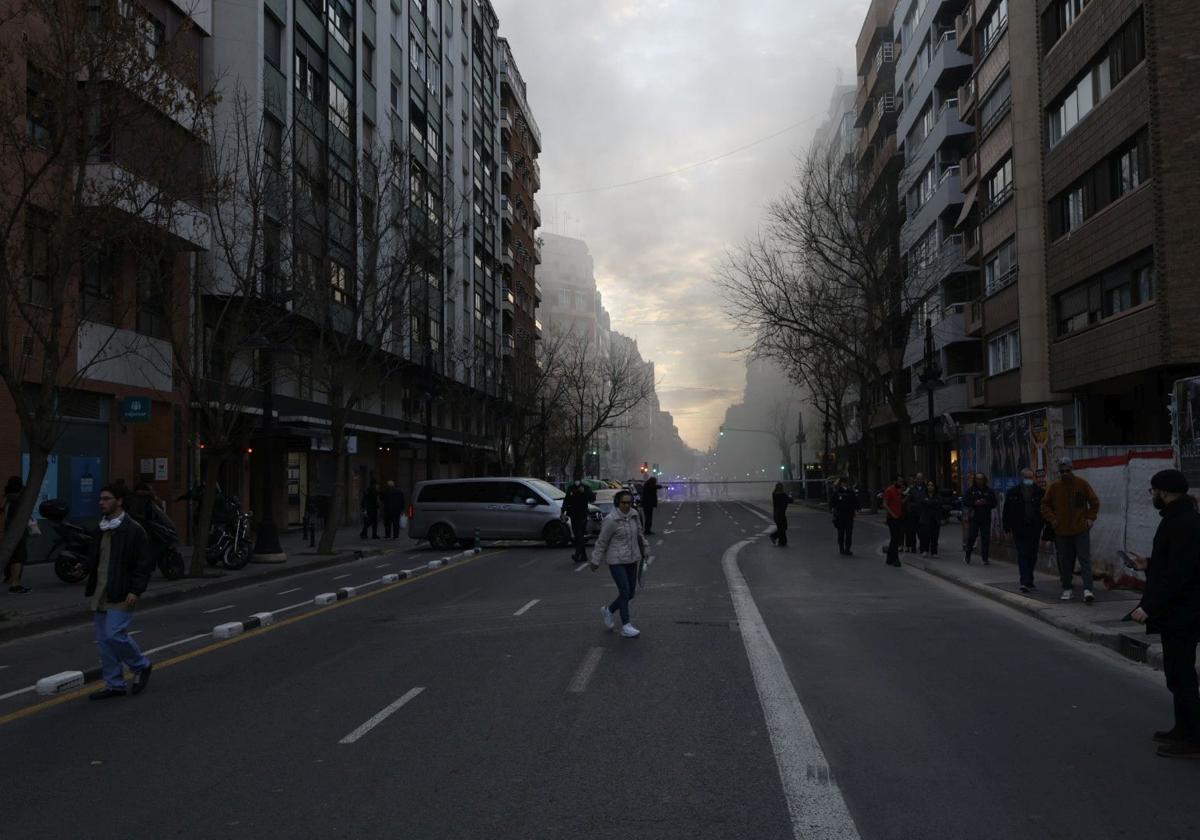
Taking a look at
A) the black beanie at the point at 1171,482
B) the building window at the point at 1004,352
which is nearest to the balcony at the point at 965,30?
the building window at the point at 1004,352

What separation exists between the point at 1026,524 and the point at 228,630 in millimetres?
10820

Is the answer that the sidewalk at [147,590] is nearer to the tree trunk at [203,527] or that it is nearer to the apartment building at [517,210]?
the tree trunk at [203,527]

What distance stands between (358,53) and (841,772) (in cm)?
3911

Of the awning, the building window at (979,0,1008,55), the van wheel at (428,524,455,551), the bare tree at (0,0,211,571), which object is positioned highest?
the building window at (979,0,1008,55)

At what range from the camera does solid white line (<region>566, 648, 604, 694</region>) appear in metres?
8.50


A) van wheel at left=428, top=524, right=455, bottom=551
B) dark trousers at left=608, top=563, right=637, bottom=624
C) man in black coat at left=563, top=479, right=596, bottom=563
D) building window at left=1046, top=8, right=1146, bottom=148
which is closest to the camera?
dark trousers at left=608, top=563, right=637, bottom=624

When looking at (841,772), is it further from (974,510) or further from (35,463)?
(974,510)

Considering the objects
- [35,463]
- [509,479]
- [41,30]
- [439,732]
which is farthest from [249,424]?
[439,732]

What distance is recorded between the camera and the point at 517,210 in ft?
246

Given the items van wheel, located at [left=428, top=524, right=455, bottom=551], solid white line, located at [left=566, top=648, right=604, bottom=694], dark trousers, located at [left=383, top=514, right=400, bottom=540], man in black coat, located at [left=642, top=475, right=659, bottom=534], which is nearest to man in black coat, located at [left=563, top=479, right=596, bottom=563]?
van wheel, located at [left=428, top=524, right=455, bottom=551]

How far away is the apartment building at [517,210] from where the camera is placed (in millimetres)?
69312

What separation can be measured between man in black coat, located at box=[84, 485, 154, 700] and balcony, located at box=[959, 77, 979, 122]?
1654 inches

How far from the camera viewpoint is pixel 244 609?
15.2m

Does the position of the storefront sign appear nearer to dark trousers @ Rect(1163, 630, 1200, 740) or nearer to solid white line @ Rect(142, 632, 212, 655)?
solid white line @ Rect(142, 632, 212, 655)
